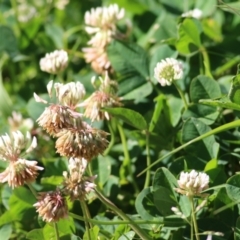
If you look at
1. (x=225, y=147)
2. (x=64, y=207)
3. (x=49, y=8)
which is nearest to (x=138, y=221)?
A: (x=64, y=207)

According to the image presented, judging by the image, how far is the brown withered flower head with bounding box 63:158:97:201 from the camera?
858 mm

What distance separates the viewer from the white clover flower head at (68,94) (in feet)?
3.01

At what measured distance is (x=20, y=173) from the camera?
88 centimetres

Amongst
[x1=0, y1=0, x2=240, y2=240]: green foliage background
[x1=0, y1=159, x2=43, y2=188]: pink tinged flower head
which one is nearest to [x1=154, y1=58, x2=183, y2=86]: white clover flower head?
[x1=0, y1=0, x2=240, y2=240]: green foliage background

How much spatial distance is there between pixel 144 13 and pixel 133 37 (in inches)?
2.7

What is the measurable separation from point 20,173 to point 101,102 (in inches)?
8.1

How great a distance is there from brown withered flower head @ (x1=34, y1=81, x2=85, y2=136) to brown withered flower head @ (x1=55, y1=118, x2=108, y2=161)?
14 mm

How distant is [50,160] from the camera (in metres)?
1.16

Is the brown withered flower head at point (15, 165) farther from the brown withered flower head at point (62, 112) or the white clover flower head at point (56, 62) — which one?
the white clover flower head at point (56, 62)

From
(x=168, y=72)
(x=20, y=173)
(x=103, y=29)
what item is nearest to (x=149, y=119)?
(x=168, y=72)

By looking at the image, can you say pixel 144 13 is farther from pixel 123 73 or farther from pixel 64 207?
pixel 64 207

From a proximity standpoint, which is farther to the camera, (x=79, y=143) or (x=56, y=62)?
(x=56, y=62)

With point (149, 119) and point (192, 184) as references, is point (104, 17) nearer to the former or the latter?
point (149, 119)

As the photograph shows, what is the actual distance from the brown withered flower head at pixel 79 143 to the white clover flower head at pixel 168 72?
21 cm
